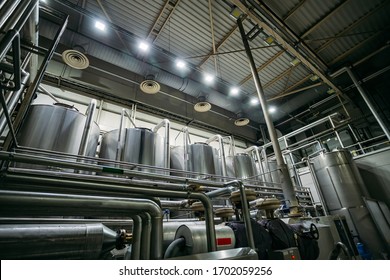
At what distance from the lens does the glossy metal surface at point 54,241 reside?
1012 millimetres

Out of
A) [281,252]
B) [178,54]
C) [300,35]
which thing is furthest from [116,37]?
[281,252]

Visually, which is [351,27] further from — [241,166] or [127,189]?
[127,189]

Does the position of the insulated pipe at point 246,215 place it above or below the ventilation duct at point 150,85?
below

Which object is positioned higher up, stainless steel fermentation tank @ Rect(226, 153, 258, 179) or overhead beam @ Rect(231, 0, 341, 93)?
overhead beam @ Rect(231, 0, 341, 93)

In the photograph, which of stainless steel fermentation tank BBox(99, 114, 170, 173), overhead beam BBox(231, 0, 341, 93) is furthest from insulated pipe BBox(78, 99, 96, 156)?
overhead beam BBox(231, 0, 341, 93)

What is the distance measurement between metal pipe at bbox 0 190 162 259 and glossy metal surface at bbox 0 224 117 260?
0.10m

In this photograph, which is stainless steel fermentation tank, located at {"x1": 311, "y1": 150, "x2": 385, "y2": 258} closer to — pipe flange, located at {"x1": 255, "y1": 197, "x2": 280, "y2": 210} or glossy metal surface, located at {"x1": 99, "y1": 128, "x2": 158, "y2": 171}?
pipe flange, located at {"x1": 255, "y1": 197, "x2": 280, "y2": 210}

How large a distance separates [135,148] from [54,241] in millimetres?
1839

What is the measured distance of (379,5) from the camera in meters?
4.04

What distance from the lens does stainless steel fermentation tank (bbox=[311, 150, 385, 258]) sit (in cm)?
354

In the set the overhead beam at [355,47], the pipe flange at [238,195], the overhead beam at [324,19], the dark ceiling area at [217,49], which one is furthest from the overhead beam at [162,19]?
the overhead beam at [355,47]

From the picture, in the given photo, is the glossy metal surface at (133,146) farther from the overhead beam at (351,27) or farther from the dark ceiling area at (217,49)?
the overhead beam at (351,27)
